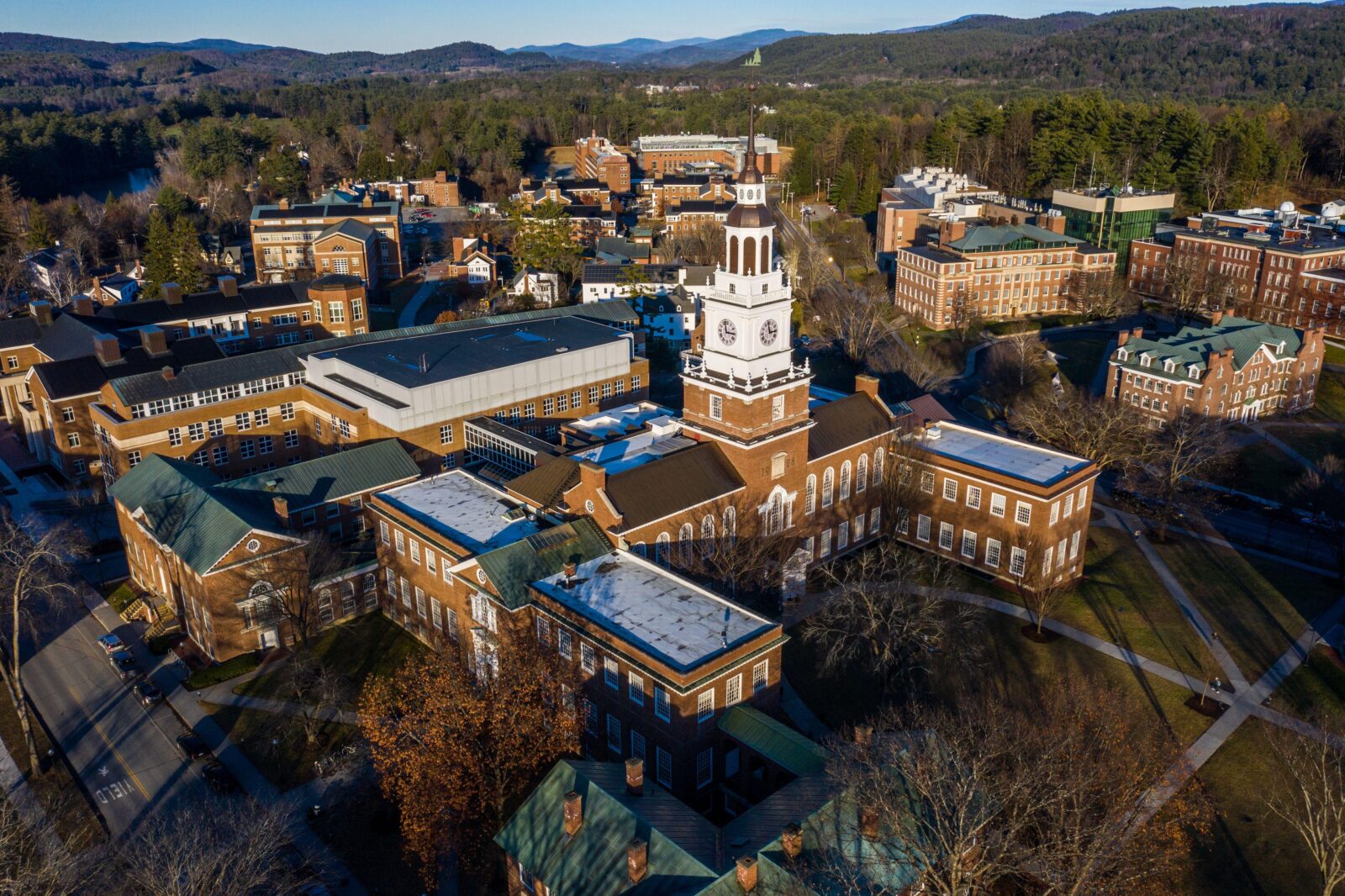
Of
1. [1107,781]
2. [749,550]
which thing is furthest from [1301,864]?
[749,550]

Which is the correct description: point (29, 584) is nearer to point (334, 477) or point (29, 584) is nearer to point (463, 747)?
point (334, 477)

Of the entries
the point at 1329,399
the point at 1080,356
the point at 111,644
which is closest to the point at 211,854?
the point at 111,644

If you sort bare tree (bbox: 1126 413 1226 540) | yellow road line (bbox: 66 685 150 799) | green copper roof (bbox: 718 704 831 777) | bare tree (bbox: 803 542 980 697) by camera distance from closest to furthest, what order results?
green copper roof (bbox: 718 704 831 777)
yellow road line (bbox: 66 685 150 799)
bare tree (bbox: 803 542 980 697)
bare tree (bbox: 1126 413 1226 540)

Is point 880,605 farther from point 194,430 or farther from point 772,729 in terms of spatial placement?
point 194,430

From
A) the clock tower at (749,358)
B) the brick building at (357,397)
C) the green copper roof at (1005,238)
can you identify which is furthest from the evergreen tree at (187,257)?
the green copper roof at (1005,238)

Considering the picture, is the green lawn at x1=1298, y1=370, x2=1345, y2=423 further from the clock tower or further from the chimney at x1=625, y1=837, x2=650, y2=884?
the chimney at x1=625, y1=837, x2=650, y2=884

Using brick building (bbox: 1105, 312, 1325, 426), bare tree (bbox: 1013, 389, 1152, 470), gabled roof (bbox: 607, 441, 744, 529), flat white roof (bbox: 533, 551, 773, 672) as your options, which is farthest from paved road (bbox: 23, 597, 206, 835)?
brick building (bbox: 1105, 312, 1325, 426)

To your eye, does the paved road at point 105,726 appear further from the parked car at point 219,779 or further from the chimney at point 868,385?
the chimney at point 868,385
